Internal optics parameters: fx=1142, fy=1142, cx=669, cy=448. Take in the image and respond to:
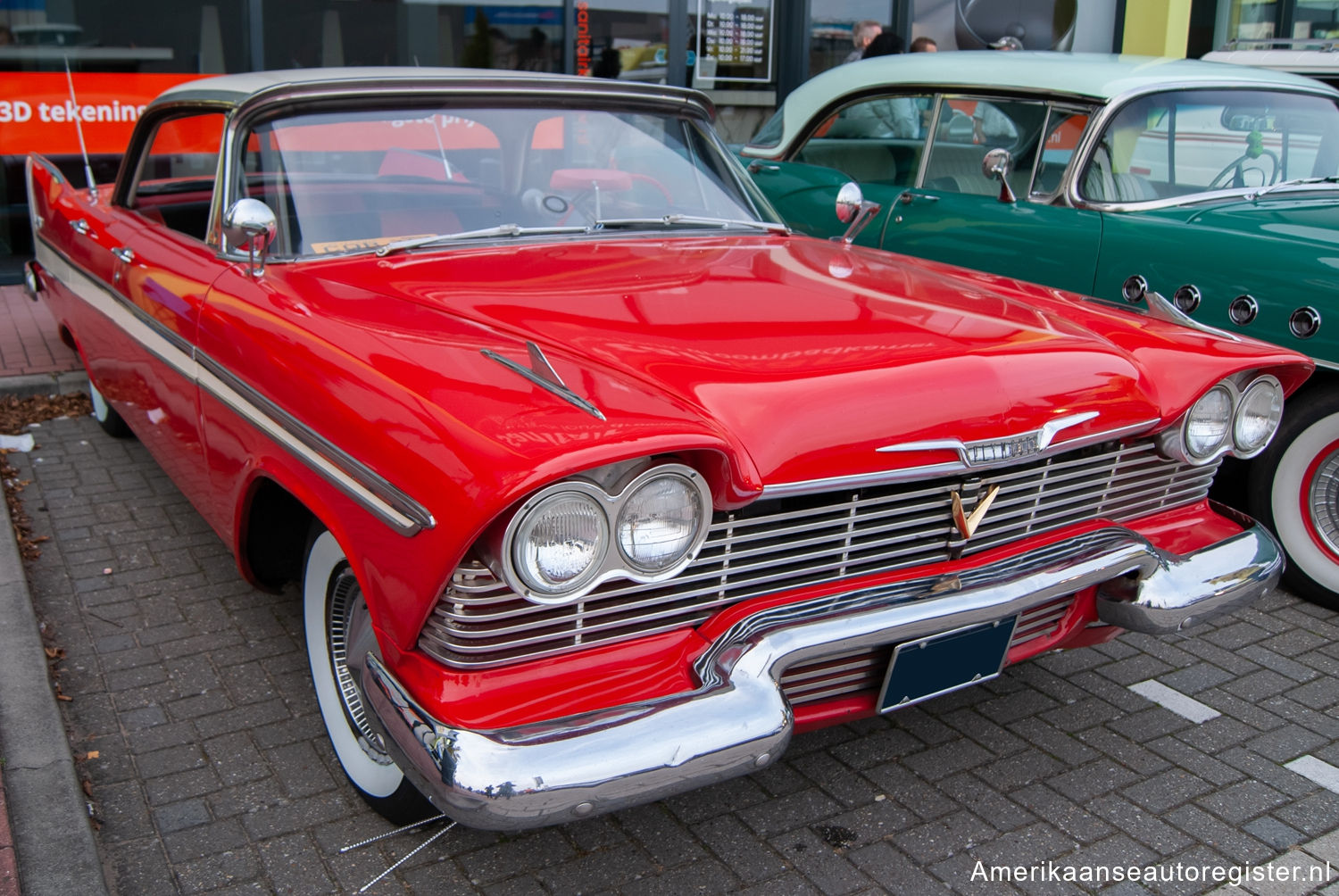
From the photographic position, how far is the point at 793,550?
2.16 m

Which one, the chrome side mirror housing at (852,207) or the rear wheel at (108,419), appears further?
the rear wheel at (108,419)

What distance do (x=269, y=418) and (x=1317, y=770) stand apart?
2515 mm

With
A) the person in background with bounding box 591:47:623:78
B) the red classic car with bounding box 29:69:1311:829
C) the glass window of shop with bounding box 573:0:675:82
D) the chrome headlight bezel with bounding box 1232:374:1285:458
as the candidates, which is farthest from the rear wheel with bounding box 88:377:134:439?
the person in background with bounding box 591:47:623:78

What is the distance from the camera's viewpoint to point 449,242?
113 inches

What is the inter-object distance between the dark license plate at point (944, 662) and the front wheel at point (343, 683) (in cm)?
97

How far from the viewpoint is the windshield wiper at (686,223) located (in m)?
3.13

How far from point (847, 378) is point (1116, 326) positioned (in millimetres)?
955

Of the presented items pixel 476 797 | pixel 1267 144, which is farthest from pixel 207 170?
pixel 1267 144

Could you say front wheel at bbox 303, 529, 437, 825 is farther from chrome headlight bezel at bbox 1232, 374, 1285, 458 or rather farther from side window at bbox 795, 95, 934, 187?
side window at bbox 795, 95, 934, 187

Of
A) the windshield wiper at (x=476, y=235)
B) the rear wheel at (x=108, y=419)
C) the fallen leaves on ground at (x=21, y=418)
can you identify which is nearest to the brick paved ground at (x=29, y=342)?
the fallen leaves on ground at (x=21, y=418)

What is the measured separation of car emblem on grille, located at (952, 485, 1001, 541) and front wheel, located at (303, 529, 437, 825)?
1170mm

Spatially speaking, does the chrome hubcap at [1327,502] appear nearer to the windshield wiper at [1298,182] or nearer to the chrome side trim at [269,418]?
the windshield wiper at [1298,182]

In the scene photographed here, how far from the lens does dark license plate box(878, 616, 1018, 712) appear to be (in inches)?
85.3

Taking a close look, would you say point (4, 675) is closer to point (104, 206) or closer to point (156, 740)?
point (156, 740)
